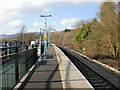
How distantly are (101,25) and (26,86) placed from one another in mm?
19814

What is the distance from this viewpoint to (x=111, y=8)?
22.1m

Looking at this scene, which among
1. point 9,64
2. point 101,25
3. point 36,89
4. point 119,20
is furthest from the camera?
point 101,25

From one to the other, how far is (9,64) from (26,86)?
159 cm

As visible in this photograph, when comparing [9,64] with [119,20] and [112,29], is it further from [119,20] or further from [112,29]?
[112,29]

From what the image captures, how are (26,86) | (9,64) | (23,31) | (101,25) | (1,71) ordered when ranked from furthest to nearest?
1. (23,31)
2. (101,25)
3. (26,86)
4. (9,64)
5. (1,71)

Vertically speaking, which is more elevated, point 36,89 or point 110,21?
point 110,21

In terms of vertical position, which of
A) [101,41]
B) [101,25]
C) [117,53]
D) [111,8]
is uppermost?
[111,8]

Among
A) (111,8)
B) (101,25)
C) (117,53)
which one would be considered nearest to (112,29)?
(111,8)

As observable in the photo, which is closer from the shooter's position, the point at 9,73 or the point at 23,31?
the point at 9,73

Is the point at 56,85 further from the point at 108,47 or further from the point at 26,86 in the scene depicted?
the point at 108,47

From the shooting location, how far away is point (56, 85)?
25.5 ft

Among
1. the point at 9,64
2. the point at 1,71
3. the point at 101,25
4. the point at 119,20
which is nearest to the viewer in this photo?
the point at 1,71

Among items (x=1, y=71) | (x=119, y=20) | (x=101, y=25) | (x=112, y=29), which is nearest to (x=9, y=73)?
(x=1, y=71)

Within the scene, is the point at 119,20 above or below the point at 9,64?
above
